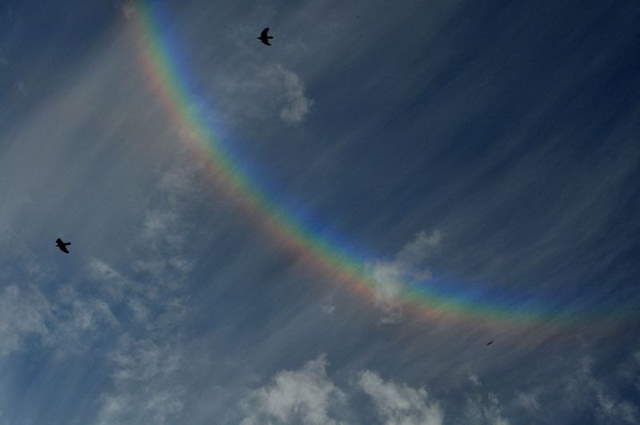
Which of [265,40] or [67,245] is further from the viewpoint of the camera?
[67,245]

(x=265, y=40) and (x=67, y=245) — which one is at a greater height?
(x=265, y=40)
